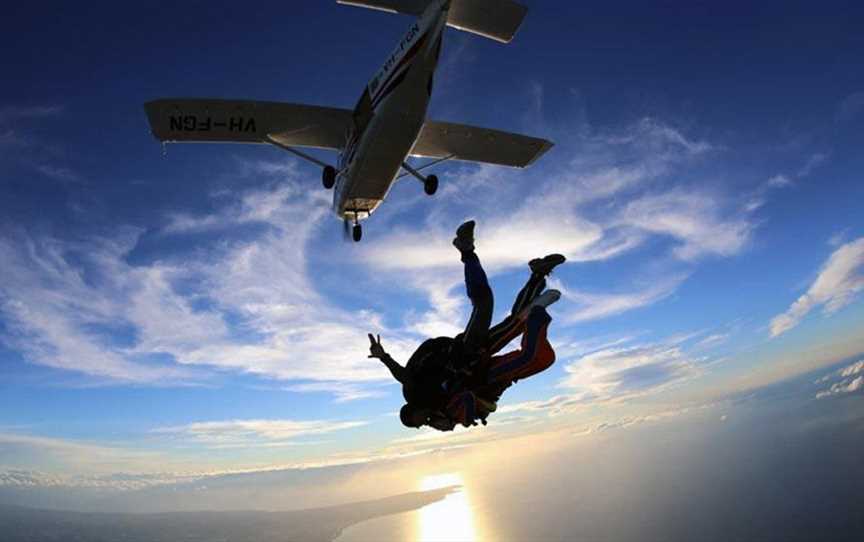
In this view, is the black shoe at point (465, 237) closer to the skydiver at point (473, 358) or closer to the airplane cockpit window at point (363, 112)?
the skydiver at point (473, 358)

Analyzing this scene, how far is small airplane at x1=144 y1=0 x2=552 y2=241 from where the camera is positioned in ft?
42.8

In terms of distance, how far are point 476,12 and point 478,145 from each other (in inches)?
256

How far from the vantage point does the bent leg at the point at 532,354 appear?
2203 mm

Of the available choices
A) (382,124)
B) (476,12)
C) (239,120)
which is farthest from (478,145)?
(239,120)

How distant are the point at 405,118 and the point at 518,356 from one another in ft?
39.5

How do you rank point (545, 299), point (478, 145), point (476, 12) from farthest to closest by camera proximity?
point (478, 145) → point (476, 12) → point (545, 299)

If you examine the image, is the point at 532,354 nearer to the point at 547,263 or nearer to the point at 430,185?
the point at 547,263

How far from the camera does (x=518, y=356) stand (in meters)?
2.27

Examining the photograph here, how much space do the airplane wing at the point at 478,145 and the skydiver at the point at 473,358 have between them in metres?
17.6

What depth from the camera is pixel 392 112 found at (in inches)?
519

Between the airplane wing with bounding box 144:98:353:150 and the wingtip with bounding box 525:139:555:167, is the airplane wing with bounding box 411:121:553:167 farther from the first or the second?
the airplane wing with bounding box 144:98:353:150

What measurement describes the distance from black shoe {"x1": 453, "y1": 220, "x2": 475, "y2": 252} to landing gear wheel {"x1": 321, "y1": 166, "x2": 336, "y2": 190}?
1616cm

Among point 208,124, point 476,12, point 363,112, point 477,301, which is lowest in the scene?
point 477,301

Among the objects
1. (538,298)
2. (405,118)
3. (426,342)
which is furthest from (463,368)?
(405,118)
